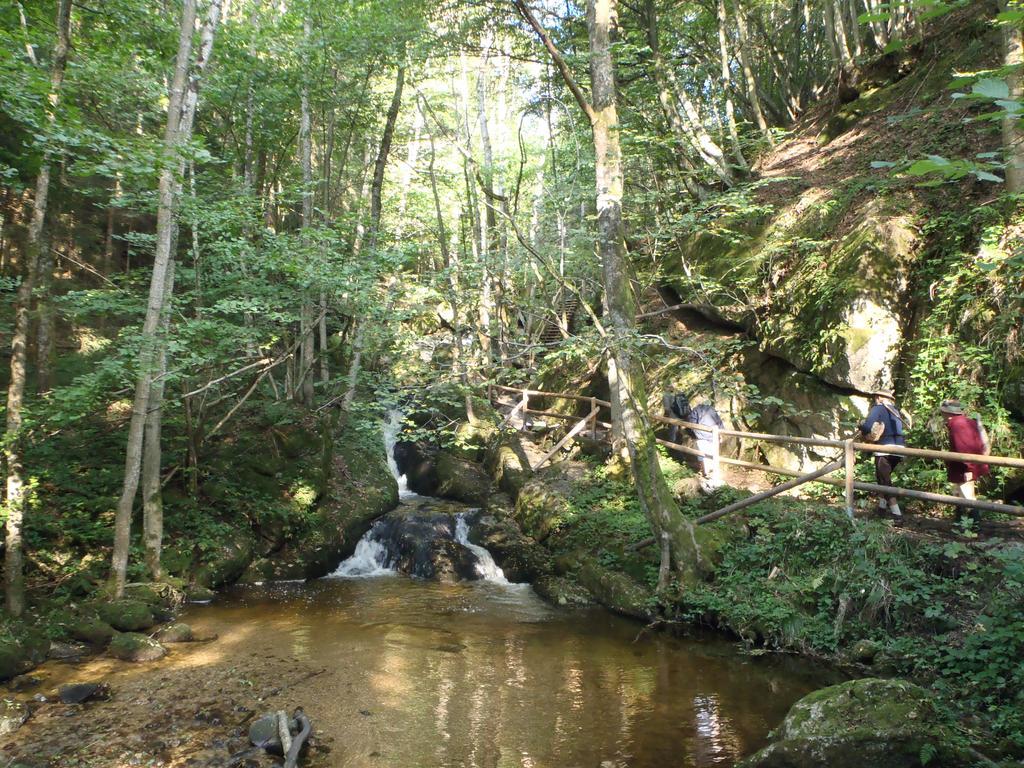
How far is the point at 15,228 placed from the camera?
15562 millimetres

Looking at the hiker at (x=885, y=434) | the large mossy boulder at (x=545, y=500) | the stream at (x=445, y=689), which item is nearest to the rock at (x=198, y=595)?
the stream at (x=445, y=689)

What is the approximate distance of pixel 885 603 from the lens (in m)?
7.28

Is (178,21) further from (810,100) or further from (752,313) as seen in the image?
(810,100)

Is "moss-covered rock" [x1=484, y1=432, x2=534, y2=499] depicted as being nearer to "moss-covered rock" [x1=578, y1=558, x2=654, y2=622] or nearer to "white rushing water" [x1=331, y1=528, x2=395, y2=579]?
"white rushing water" [x1=331, y1=528, x2=395, y2=579]

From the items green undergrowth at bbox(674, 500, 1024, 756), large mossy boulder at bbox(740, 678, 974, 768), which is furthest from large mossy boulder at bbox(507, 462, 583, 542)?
large mossy boulder at bbox(740, 678, 974, 768)

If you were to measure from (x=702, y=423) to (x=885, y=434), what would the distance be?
359cm

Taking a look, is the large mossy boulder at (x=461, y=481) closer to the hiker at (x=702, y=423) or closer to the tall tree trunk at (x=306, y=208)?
the tall tree trunk at (x=306, y=208)

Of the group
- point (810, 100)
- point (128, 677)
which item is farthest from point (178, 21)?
point (810, 100)

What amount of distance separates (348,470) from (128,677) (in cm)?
835

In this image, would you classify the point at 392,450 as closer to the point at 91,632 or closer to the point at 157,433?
the point at 157,433

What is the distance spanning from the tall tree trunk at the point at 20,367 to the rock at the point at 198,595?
2.65 meters

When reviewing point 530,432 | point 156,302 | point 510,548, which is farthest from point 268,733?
point 530,432

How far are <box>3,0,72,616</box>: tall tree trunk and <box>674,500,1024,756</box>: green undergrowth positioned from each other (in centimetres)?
879

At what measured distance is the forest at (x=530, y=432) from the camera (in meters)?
6.39
